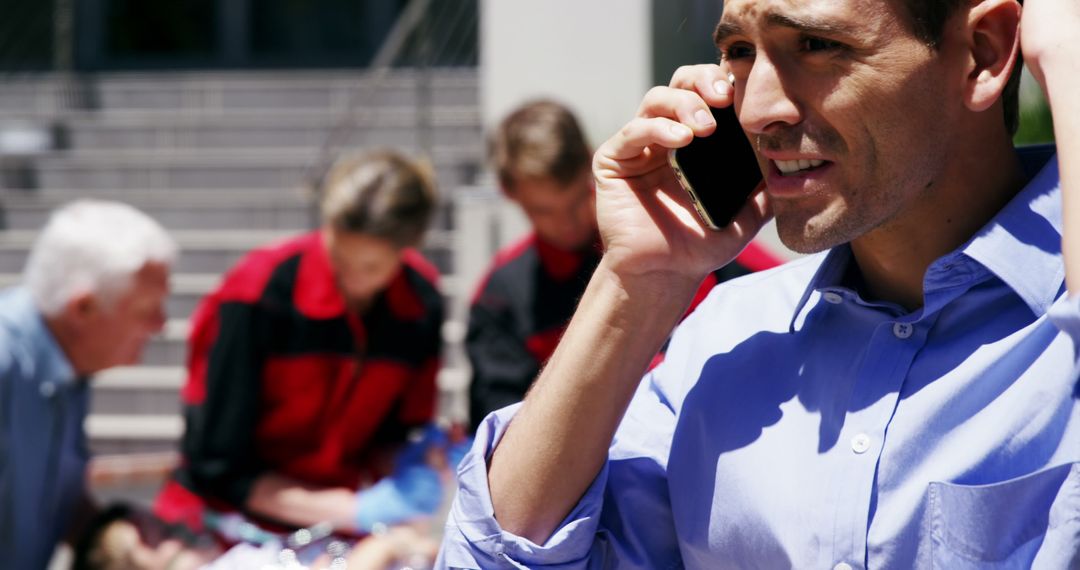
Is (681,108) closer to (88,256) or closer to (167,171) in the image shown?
(88,256)

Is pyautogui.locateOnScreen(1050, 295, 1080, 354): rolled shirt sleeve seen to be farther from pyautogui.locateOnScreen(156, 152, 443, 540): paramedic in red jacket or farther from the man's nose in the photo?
pyautogui.locateOnScreen(156, 152, 443, 540): paramedic in red jacket

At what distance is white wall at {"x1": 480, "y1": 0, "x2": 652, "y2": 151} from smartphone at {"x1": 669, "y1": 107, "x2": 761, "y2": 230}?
4.35 m

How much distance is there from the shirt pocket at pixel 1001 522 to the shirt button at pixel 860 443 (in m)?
0.11

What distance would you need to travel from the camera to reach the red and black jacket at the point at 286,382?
142 inches

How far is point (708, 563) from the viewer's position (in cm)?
163

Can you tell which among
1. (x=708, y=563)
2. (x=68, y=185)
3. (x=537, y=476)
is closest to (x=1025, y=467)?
(x=708, y=563)

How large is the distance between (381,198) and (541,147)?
0.52 meters

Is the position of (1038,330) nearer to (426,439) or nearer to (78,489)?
(426,439)

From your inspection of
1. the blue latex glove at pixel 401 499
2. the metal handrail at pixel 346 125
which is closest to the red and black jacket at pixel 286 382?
the blue latex glove at pixel 401 499

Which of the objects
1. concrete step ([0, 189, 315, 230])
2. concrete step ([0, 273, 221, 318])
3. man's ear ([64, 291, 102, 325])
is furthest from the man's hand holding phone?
concrete step ([0, 189, 315, 230])

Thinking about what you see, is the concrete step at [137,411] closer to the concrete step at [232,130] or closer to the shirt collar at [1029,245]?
the concrete step at [232,130]

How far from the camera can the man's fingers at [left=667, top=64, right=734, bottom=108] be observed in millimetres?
1711

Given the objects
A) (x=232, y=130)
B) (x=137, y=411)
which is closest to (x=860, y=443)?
(x=137, y=411)

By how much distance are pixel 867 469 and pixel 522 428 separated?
460 millimetres
